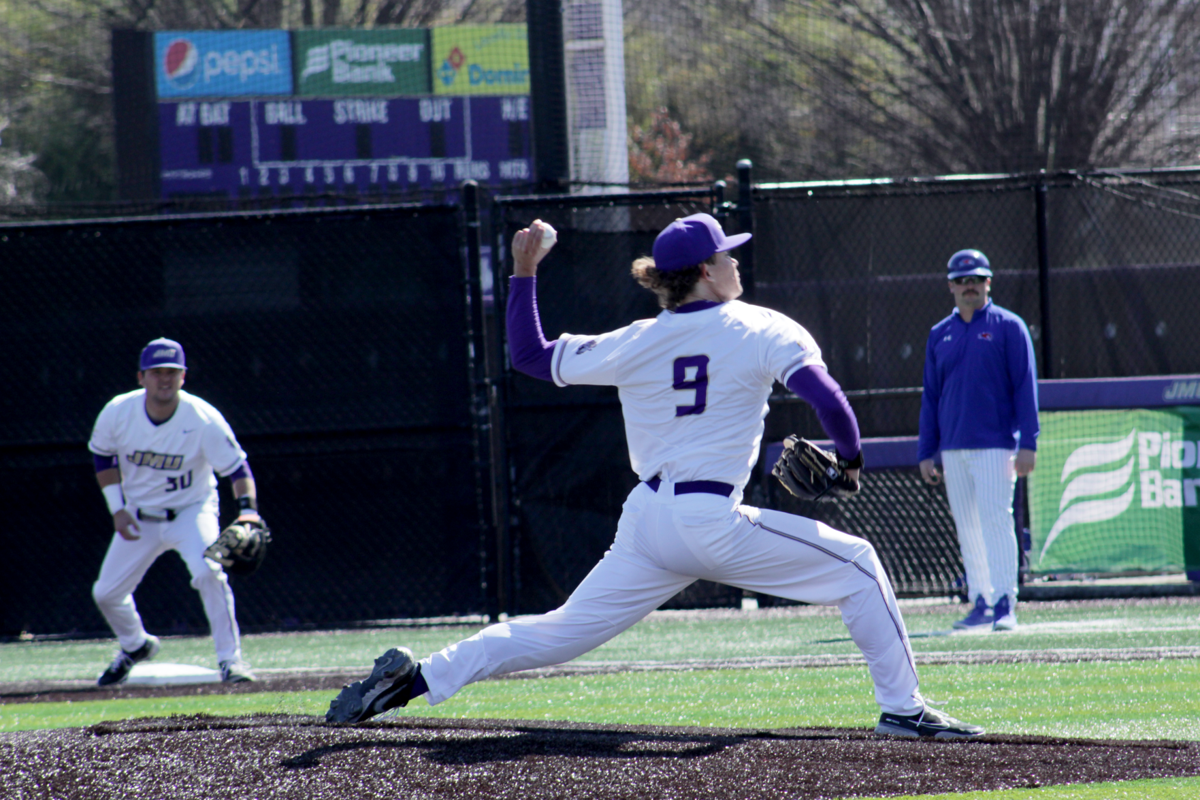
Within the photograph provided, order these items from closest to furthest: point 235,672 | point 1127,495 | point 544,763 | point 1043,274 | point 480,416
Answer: point 544,763 < point 235,672 < point 1127,495 < point 480,416 < point 1043,274

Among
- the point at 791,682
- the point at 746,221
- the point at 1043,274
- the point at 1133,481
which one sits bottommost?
the point at 791,682

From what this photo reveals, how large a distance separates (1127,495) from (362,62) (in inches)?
418

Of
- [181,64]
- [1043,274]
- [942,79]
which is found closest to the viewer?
[1043,274]

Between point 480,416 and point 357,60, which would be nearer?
point 480,416

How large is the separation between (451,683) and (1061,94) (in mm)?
16826

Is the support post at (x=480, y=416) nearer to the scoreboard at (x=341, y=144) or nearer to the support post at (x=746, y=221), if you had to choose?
the support post at (x=746, y=221)

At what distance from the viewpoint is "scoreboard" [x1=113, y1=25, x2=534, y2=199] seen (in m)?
14.9

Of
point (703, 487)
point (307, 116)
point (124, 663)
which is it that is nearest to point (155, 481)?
point (124, 663)

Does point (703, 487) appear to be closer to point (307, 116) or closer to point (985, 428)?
point (985, 428)

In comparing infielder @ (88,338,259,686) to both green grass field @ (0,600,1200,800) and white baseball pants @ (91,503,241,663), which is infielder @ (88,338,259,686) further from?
green grass field @ (0,600,1200,800)

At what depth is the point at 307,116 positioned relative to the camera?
15.2 meters

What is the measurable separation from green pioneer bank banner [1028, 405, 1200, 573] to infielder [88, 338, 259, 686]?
518cm

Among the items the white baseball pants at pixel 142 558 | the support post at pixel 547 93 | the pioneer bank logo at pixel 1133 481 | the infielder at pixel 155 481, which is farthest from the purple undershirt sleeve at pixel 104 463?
the pioneer bank logo at pixel 1133 481

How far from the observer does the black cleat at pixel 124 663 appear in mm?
6934
